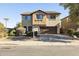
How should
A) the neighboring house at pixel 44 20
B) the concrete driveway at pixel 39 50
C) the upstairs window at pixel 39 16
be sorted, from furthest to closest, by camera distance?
1. the upstairs window at pixel 39 16
2. the neighboring house at pixel 44 20
3. the concrete driveway at pixel 39 50

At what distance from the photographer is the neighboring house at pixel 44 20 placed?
4331cm

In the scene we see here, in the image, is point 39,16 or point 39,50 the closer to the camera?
point 39,50

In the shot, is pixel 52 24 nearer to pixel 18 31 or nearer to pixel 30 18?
pixel 30 18

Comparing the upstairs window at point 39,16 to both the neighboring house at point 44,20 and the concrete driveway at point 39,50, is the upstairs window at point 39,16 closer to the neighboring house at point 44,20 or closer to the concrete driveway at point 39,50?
the neighboring house at point 44,20

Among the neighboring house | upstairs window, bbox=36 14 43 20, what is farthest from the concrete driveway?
upstairs window, bbox=36 14 43 20

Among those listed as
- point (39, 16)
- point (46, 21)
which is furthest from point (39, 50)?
point (46, 21)

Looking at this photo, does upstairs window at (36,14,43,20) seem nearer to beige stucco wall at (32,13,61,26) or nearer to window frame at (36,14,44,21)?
window frame at (36,14,44,21)

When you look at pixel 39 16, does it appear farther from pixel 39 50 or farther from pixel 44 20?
pixel 39 50

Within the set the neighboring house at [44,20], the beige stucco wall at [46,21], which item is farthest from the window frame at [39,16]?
the beige stucco wall at [46,21]

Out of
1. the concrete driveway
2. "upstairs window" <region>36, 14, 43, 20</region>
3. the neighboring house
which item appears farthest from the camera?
"upstairs window" <region>36, 14, 43, 20</region>

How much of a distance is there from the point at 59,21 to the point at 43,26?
295cm

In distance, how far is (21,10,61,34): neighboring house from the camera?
43.3m

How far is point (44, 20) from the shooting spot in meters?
44.3

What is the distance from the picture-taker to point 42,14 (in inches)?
1719
